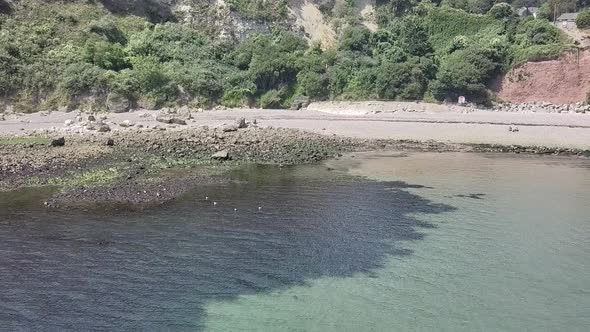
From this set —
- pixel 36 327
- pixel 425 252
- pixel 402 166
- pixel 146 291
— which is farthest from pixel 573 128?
pixel 36 327

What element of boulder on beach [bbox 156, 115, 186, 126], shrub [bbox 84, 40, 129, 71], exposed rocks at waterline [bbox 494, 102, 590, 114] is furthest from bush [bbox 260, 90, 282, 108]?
exposed rocks at waterline [bbox 494, 102, 590, 114]

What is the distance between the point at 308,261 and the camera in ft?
49.4

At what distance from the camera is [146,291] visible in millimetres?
12891

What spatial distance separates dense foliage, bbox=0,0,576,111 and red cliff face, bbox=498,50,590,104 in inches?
50.3

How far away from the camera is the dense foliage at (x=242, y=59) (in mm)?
48625

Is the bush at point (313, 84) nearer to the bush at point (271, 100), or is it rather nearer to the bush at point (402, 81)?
the bush at point (271, 100)

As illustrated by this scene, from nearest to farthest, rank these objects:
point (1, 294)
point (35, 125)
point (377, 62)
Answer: point (1, 294) < point (35, 125) < point (377, 62)

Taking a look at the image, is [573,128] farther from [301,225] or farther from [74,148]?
[74,148]

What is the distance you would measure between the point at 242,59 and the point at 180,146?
2863cm

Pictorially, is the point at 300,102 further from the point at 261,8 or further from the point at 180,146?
the point at 180,146

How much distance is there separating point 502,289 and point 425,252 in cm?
287

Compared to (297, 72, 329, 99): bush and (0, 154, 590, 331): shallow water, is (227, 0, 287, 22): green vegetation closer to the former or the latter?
(297, 72, 329, 99): bush

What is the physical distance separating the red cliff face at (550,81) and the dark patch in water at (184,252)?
38.5 metres

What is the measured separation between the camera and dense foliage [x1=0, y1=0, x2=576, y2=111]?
48625 millimetres
